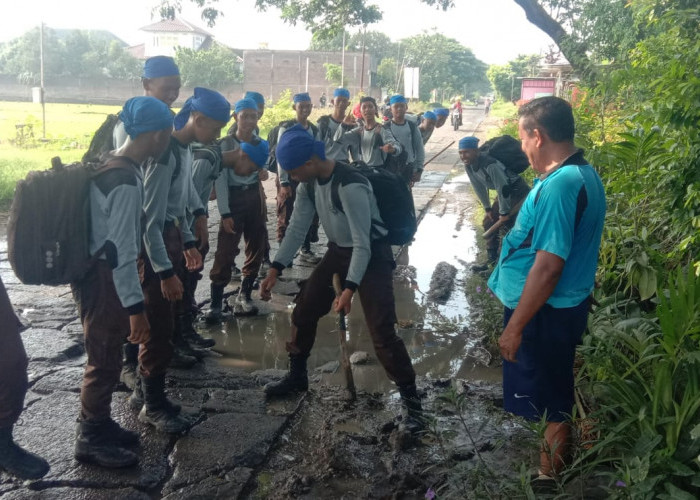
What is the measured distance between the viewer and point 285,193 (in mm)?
7254

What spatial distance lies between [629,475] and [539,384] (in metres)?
0.54

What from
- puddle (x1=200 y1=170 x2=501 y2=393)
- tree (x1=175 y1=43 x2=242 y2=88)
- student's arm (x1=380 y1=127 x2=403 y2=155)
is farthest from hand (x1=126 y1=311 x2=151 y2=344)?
tree (x1=175 y1=43 x2=242 y2=88)

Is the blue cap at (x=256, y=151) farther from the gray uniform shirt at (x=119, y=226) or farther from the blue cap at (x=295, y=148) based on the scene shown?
the gray uniform shirt at (x=119, y=226)

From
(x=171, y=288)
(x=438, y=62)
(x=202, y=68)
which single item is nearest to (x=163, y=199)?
(x=171, y=288)

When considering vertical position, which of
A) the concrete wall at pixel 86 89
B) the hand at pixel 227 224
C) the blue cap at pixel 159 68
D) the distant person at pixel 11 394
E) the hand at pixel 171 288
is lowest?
the distant person at pixel 11 394

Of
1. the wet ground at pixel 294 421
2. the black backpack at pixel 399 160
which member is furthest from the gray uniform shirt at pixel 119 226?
the black backpack at pixel 399 160

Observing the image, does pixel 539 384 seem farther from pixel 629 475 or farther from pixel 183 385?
pixel 183 385

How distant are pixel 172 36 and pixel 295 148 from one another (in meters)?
84.7

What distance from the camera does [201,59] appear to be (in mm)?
50375

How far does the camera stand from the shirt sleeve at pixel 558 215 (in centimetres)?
245

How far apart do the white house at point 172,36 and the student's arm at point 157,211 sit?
266 feet

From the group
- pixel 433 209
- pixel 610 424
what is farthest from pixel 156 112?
pixel 433 209

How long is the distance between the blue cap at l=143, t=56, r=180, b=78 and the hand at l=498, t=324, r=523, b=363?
10.6 feet

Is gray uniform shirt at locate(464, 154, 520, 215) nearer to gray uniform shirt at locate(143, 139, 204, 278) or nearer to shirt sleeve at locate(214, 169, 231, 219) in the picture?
shirt sleeve at locate(214, 169, 231, 219)
